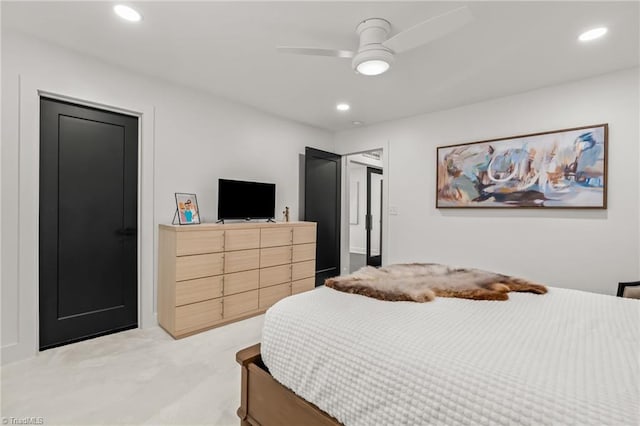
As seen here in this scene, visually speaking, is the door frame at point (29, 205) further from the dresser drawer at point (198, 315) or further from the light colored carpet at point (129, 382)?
the dresser drawer at point (198, 315)

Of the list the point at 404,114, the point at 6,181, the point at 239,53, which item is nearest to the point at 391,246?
the point at 404,114

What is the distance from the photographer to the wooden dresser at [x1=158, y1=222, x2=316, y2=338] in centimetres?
288

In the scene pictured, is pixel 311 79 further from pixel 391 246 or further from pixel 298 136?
pixel 391 246

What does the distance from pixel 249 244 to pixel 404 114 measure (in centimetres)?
264

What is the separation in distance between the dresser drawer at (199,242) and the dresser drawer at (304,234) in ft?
3.43

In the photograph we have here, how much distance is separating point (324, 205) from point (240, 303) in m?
2.12

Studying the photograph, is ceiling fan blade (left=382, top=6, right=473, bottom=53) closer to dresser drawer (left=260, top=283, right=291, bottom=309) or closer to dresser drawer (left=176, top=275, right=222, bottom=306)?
dresser drawer (left=176, top=275, right=222, bottom=306)

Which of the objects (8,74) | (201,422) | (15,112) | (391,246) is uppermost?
(8,74)

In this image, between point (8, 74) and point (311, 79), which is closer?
point (8, 74)

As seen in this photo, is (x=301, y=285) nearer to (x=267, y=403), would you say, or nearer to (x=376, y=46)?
(x=267, y=403)

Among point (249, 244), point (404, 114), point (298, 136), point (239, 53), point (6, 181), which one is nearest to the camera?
point (6, 181)

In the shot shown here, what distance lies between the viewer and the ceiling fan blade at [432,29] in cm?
160

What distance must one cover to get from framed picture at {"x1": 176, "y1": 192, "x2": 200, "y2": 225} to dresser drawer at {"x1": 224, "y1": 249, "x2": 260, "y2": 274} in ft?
1.75

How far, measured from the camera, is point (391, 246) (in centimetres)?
433
